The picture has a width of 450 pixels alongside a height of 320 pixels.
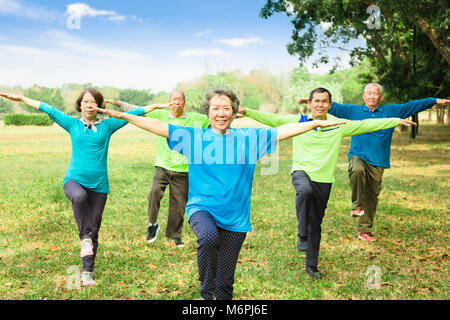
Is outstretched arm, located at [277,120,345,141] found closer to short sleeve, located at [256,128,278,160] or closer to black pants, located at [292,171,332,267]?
short sleeve, located at [256,128,278,160]

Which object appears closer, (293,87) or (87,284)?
(87,284)

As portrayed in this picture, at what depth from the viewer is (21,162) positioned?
2012 centimetres

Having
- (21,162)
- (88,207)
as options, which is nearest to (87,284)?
(88,207)

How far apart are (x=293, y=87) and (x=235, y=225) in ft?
324

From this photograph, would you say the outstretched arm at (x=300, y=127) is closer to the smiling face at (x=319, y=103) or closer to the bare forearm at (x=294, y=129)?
the bare forearm at (x=294, y=129)

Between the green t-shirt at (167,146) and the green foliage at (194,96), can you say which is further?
the green foliage at (194,96)

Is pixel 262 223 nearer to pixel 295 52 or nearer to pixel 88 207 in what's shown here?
pixel 88 207

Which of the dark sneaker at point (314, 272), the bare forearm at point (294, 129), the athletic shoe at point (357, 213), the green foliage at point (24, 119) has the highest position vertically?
the bare forearm at point (294, 129)

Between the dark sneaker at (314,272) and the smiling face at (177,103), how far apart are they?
318 cm

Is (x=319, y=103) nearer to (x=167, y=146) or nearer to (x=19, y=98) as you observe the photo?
(x=167, y=146)

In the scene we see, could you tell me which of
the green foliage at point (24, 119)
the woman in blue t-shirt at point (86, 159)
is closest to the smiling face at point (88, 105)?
the woman in blue t-shirt at point (86, 159)

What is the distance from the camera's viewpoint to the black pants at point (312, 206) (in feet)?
18.6

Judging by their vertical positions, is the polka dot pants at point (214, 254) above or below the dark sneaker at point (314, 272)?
above

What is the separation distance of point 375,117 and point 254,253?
3.15m
